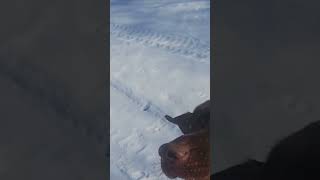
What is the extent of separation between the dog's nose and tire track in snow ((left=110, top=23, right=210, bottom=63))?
0.29 metres

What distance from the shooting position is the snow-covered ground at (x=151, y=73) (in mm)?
1363

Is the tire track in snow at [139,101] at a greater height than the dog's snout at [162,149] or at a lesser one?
greater

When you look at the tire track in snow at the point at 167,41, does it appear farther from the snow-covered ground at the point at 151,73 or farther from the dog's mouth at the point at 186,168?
the dog's mouth at the point at 186,168

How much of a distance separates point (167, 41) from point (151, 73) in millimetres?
112

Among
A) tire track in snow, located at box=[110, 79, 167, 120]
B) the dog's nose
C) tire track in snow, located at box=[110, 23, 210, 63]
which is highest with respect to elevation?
tire track in snow, located at box=[110, 23, 210, 63]

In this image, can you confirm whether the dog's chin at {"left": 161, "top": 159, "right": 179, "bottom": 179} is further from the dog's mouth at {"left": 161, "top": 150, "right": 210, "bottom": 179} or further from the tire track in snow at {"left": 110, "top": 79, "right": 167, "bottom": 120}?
the tire track in snow at {"left": 110, "top": 79, "right": 167, "bottom": 120}

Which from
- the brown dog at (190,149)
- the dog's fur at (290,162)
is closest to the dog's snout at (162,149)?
the brown dog at (190,149)

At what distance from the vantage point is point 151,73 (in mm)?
1372

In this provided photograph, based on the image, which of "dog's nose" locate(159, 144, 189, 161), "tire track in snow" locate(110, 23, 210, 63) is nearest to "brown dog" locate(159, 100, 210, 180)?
"dog's nose" locate(159, 144, 189, 161)

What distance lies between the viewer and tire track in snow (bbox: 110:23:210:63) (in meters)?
1.37

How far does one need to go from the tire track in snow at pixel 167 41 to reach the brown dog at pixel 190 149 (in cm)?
16
